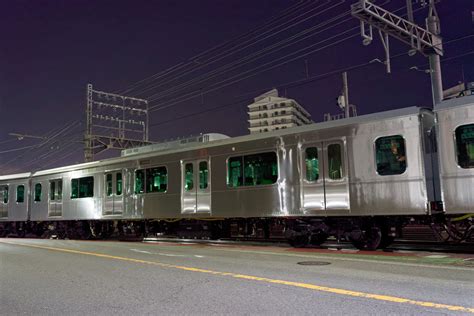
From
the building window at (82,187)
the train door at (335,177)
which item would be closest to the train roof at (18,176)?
the building window at (82,187)

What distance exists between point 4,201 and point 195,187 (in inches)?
598

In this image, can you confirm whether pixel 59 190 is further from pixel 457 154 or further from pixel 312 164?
pixel 457 154

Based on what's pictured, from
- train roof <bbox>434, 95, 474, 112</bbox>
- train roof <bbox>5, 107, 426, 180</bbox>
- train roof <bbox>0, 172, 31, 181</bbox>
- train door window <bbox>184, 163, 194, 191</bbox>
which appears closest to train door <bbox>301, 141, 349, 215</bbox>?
train roof <bbox>5, 107, 426, 180</bbox>

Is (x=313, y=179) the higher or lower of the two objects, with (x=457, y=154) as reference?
lower

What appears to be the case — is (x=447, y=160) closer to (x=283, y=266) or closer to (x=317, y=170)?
(x=317, y=170)

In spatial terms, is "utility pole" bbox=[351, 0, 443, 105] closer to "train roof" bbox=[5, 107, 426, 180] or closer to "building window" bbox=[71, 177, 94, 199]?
"train roof" bbox=[5, 107, 426, 180]

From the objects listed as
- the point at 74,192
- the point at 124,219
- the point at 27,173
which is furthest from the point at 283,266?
the point at 27,173

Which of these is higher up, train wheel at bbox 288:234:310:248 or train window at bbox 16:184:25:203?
train window at bbox 16:184:25:203

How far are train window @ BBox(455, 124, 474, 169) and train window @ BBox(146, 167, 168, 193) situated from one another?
9.46m

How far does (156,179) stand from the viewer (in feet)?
53.6

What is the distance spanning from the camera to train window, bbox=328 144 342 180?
11422 mm

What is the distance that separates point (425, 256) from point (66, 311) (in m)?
7.51

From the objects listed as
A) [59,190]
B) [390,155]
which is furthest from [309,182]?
[59,190]

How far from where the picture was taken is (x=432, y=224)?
34.3 ft
